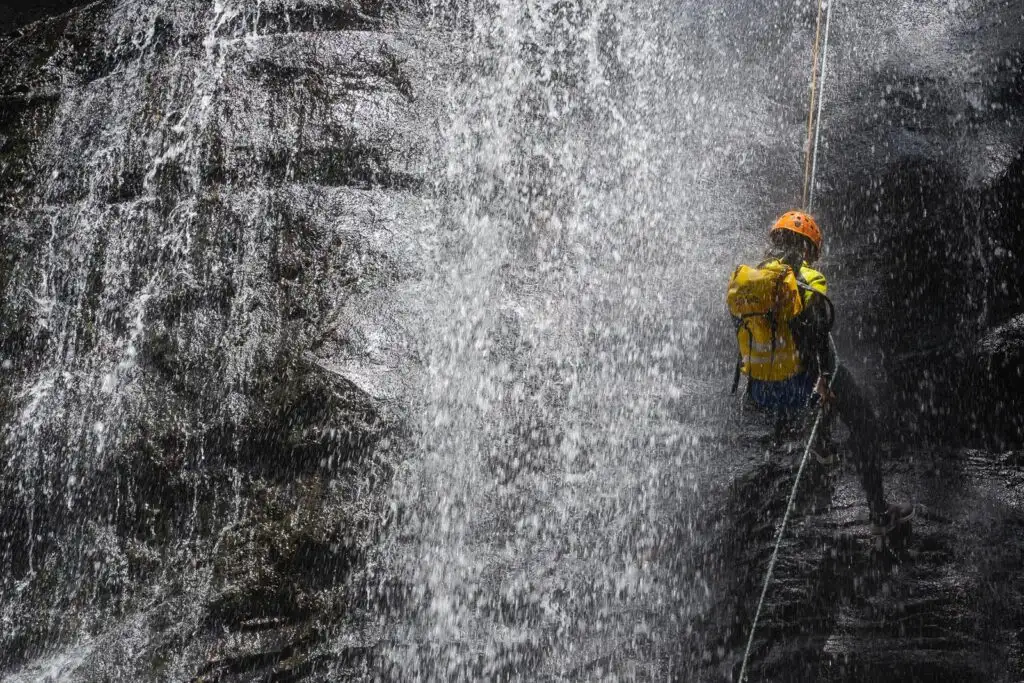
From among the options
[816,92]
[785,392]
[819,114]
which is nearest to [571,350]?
[785,392]

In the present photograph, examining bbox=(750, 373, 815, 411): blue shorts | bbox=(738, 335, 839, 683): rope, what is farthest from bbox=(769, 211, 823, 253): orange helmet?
bbox=(750, 373, 815, 411): blue shorts

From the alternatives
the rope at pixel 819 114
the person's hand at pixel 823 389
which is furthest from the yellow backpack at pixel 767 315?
the rope at pixel 819 114

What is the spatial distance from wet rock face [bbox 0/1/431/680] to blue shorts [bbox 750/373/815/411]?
8.59ft

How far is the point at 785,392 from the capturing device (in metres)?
5.44

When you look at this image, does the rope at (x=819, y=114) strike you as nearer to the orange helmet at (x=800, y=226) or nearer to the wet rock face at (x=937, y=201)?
the wet rock face at (x=937, y=201)

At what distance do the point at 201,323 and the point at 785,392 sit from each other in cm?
440

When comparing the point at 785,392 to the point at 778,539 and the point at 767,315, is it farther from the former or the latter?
the point at 778,539

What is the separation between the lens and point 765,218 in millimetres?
7680

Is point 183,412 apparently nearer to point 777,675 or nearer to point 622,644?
point 622,644

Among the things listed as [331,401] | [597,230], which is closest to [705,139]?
[597,230]

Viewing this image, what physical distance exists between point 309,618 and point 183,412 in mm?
1849

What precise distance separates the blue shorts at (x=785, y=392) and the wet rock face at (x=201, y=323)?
262 cm

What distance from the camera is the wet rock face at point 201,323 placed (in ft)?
18.4

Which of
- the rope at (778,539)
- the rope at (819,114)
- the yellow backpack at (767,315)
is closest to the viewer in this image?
the yellow backpack at (767,315)
